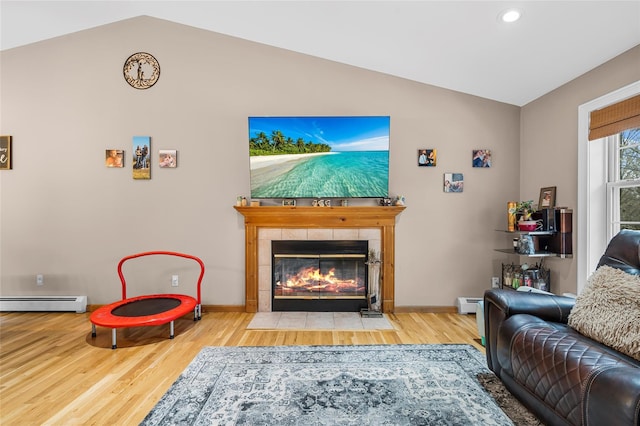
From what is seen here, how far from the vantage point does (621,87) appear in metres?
2.41

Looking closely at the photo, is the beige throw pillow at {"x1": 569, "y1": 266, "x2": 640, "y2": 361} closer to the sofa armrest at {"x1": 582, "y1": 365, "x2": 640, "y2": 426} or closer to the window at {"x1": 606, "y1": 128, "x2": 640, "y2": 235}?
the sofa armrest at {"x1": 582, "y1": 365, "x2": 640, "y2": 426}

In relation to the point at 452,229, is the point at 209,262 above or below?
below

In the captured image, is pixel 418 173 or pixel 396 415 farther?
pixel 418 173

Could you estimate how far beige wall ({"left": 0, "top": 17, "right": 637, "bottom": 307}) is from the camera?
3.58m

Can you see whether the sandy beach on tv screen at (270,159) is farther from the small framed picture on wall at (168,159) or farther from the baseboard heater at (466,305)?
the baseboard heater at (466,305)

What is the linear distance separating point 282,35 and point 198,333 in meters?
3.18

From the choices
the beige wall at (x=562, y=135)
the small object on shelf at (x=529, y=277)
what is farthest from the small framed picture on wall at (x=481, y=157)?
the small object on shelf at (x=529, y=277)

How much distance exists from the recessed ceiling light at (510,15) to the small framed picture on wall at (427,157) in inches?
55.6

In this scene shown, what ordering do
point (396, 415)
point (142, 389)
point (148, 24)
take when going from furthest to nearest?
point (148, 24) < point (142, 389) < point (396, 415)

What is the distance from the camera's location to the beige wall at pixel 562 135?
8.25ft

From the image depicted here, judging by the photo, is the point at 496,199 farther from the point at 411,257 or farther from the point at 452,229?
the point at 411,257

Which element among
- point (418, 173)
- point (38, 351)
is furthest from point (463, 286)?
point (38, 351)

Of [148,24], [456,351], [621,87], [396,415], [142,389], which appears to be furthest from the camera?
[148,24]

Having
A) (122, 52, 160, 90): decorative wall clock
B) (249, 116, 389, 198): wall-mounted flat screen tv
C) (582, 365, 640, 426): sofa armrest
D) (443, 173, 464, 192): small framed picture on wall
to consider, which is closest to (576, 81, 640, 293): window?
(443, 173, 464, 192): small framed picture on wall
